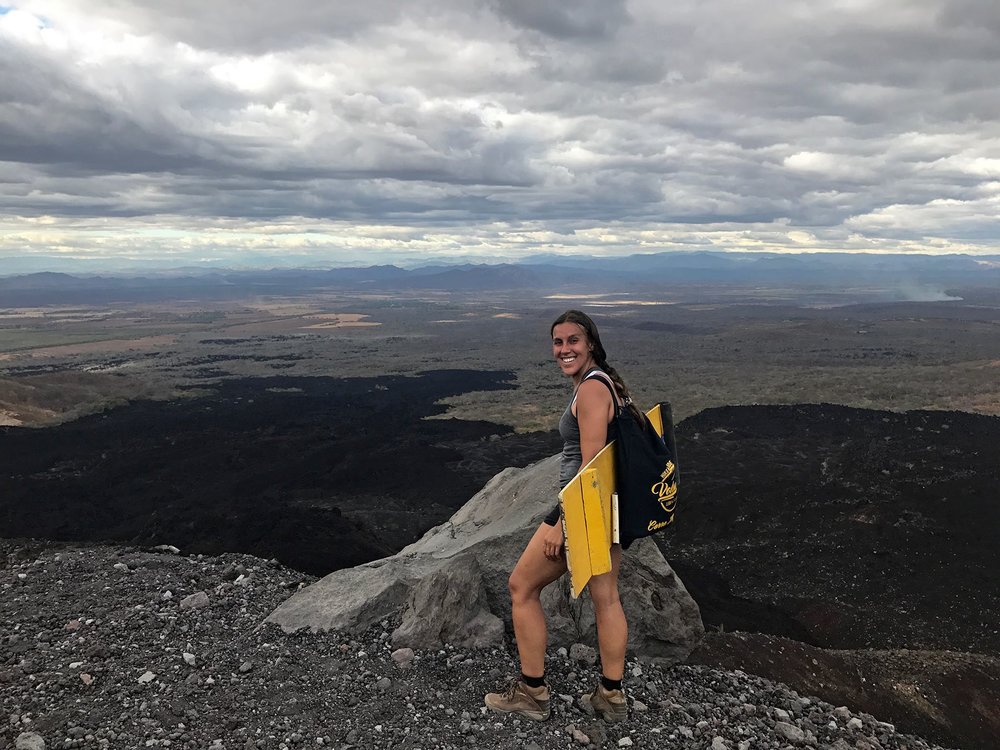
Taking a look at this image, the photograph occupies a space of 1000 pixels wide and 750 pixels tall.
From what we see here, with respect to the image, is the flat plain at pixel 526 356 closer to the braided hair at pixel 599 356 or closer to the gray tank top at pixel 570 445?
the gray tank top at pixel 570 445

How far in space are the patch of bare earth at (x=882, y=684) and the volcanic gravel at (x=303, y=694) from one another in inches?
11.0

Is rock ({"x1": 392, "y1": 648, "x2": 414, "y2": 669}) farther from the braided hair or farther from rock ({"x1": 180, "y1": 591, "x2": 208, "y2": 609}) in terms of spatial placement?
the braided hair

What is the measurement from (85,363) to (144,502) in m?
68.2

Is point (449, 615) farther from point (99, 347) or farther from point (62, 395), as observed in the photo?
point (99, 347)

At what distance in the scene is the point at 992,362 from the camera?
58.7m

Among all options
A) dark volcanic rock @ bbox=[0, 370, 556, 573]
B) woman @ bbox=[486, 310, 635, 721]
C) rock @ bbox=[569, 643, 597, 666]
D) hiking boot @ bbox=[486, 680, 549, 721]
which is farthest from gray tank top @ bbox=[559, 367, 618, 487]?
dark volcanic rock @ bbox=[0, 370, 556, 573]

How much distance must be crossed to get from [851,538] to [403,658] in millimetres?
17638

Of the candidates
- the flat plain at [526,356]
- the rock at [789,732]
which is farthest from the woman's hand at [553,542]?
the flat plain at [526,356]

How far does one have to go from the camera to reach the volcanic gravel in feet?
15.0

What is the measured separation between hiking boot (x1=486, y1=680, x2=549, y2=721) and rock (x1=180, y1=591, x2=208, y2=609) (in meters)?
3.50

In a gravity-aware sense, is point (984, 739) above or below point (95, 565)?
below

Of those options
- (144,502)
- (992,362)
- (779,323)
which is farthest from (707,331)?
(144,502)

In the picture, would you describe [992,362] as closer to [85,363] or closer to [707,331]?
[707,331]

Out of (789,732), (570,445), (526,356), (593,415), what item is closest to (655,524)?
(570,445)
